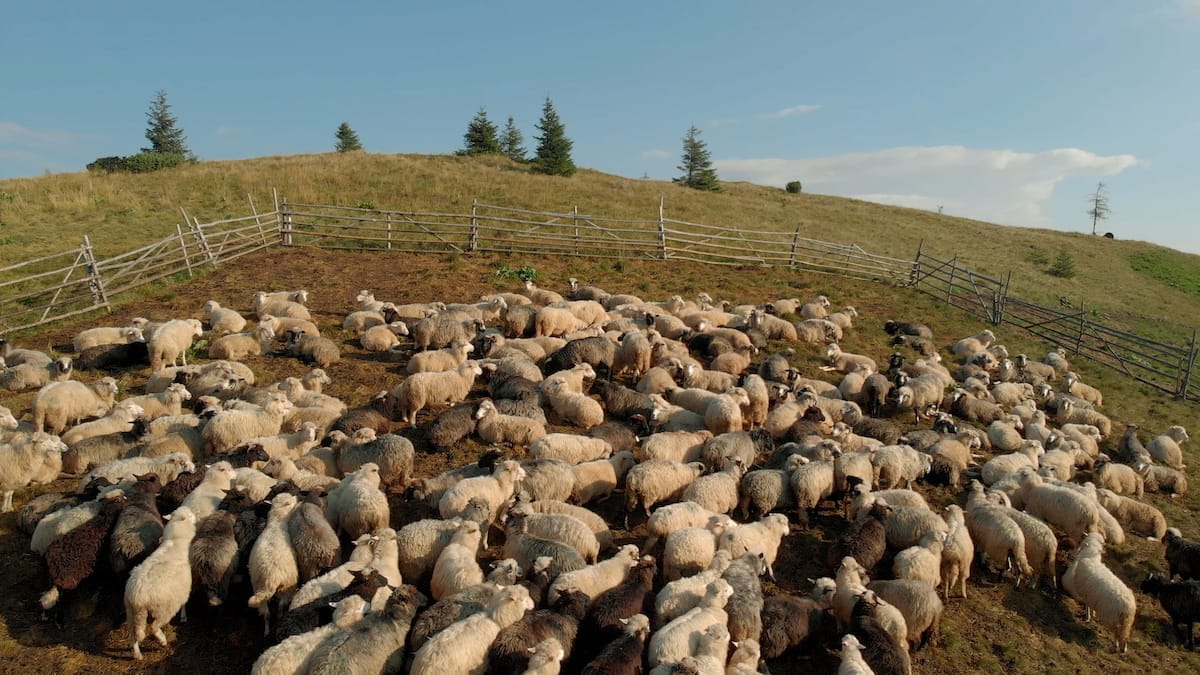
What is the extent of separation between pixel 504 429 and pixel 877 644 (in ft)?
19.7

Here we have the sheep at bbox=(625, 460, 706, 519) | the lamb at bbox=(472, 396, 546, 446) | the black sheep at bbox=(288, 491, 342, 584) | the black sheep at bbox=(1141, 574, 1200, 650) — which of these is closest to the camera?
the black sheep at bbox=(288, 491, 342, 584)

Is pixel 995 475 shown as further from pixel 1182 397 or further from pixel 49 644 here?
pixel 49 644

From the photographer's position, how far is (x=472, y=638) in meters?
5.69

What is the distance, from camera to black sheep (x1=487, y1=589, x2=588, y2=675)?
562cm

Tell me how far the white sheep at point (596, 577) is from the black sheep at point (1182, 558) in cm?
702

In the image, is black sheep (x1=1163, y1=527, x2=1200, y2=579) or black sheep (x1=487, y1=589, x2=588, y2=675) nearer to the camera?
black sheep (x1=487, y1=589, x2=588, y2=675)

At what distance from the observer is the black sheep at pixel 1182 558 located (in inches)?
328

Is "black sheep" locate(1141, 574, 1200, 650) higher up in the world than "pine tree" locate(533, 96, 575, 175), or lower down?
lower down

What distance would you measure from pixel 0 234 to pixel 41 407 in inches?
714

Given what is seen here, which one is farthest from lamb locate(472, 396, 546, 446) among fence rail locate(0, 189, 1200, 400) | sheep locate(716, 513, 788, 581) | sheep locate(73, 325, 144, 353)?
fence rail locate(0, 189, 1200, 400)

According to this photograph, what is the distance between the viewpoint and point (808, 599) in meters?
6.94

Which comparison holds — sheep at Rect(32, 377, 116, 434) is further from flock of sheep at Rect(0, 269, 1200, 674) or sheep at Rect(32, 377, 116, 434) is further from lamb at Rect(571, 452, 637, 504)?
lamb at Rect(571, 452, 637, 504)

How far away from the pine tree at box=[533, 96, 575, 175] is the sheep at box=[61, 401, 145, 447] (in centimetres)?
3370

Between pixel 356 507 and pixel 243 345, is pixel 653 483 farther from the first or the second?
pixel 243 345
